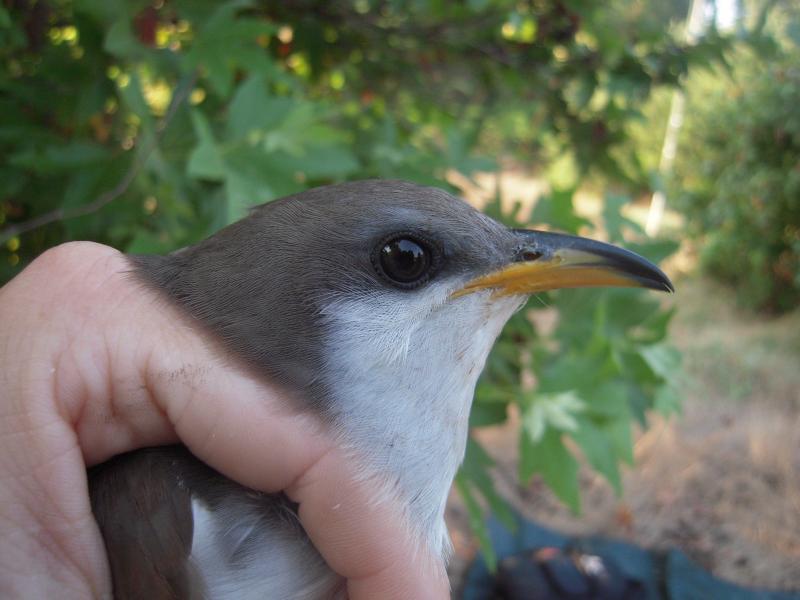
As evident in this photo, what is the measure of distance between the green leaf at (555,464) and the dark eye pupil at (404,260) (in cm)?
115

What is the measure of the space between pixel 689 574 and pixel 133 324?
4.36 m

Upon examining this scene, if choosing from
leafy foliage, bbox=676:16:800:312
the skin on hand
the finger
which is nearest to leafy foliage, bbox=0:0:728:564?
the skin on hand

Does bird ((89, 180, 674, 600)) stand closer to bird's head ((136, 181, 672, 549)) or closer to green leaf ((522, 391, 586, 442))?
→ bird's head ((136, 181, 672, 549))

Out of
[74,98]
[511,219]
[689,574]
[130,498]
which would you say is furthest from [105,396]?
[689,574]

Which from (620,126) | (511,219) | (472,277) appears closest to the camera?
(472,277)

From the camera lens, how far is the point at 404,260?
150cm

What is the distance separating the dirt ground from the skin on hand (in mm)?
2584

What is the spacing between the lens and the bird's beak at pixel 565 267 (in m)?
1.59

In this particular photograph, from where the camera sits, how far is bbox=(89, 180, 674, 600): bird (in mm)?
1400

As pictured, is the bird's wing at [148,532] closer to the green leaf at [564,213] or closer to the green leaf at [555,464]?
the green leaf at [555,464]

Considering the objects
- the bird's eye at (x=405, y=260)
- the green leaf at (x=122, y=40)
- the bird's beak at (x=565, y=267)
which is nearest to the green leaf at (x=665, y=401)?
the bird's beak at (x=565, y=267)

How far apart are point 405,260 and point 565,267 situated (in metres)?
0.41

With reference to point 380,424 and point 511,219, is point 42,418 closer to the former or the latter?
point 380,424

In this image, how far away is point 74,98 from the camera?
8.04 feet
